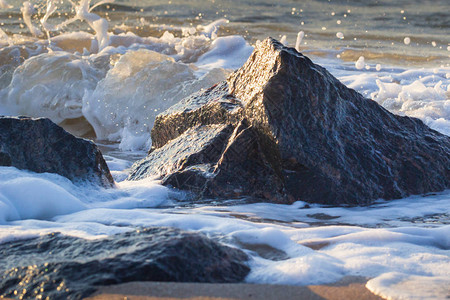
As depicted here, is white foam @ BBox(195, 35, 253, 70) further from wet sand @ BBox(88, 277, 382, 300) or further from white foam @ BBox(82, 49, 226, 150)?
wet sand @ BBox(88, 277, 382, 300)

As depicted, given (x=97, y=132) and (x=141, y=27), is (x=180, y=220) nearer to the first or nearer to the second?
(x=97, y=132)

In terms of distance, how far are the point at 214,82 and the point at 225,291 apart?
5.13 meters

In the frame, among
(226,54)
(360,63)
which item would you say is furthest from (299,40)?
(360,63)

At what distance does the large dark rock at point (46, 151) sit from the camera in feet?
10.2

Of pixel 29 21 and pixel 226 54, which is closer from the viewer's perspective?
pixel 226 54

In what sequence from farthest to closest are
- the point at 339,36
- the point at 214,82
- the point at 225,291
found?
the point at 339,36 → the point at 214,82 → the point at 225,291

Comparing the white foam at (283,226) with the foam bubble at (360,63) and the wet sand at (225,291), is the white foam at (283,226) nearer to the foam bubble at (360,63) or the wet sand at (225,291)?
the wet sand at (225,291)

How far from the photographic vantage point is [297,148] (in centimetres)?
318

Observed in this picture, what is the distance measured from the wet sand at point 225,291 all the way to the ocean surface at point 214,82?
55 mm

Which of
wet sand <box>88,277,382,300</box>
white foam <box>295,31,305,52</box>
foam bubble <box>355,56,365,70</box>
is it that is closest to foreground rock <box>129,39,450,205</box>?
wet sand <box>88,277,382,300</box>

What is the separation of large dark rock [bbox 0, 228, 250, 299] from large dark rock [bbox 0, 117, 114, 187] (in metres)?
1.12

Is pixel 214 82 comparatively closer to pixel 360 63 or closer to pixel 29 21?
pixel 360 63

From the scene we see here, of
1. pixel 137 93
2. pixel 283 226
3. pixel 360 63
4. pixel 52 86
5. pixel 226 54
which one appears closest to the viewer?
pixel 283 226

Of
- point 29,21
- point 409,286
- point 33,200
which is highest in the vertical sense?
point 29,21
